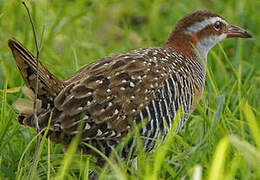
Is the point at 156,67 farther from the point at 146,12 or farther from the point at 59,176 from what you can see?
the point at 146,12

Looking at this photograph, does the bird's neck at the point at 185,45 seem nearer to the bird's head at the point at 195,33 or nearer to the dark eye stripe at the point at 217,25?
the bird's head at the point at 195,33

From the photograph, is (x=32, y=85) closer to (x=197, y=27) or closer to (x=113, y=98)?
(x=113, y=98)

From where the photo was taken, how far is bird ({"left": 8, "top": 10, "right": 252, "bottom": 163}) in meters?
3.83

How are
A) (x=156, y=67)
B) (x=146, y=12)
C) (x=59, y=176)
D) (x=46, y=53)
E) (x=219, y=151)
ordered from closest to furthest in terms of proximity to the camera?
(x=219, y=151)
(x=59, y=176)
(x=156, y=67)
(x=46, y=53)
(x=146, y=12)

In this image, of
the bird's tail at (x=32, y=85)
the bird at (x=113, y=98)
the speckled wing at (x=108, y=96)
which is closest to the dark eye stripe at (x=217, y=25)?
the bird at (x=113, y=98)

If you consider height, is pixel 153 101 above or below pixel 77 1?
below

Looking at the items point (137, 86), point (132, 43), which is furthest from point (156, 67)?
point (132, 43)

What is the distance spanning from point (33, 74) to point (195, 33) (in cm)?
153

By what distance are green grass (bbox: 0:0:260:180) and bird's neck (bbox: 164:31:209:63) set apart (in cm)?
25

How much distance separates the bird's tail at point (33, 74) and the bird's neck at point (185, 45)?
3.64 feet

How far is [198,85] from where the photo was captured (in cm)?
454

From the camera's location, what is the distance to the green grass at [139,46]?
3.39 meters

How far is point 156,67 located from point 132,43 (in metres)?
2.54

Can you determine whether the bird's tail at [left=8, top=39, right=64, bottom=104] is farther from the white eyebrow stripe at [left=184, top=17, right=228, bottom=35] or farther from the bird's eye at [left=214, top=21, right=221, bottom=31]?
the bird's eye at [left=214, top=21, right=221, bottom=31]
